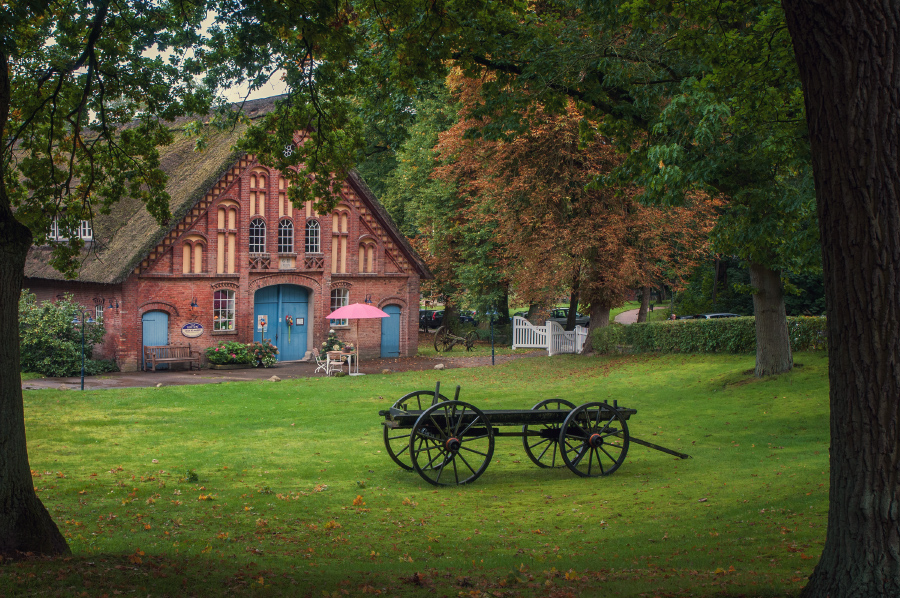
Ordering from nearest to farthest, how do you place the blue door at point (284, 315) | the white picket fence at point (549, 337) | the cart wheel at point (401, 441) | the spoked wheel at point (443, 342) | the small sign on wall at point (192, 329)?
the cart wheel at point (401, 441)
the small sign on wall at point (192, 329)
the blue door at point (284, 315)
the white picket fence at point (549, 337)
the spoked wheel at point (443, 342)

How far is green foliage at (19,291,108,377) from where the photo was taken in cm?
2542

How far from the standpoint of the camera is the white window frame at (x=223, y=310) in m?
30.0

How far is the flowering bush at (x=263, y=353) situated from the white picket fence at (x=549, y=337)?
1268 cm

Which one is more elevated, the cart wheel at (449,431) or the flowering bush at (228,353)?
the flowering bush at (228,353)

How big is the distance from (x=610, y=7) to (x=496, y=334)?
3054 centimetres

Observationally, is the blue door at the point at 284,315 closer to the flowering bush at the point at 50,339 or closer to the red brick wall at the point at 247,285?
the red brick wall at the point at 247,285

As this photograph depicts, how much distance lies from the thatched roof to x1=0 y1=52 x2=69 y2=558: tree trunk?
20.6m

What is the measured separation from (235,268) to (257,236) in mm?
1620

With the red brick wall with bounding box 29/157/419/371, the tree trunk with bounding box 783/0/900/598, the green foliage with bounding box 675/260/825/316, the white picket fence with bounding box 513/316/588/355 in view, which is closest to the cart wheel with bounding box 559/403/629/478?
the tree trunk with bounding box 783/0/900/598

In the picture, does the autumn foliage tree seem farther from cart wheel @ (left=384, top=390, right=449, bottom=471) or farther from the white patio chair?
cart wheel @ (left=384, top=390, right=449, bottom=471)

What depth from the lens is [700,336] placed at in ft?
89.6

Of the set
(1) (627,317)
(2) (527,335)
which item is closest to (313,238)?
(2) (527,335)

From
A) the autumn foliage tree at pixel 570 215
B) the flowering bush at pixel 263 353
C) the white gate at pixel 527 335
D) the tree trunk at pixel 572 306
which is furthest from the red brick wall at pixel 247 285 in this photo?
the tree trunk at pixel 572 306

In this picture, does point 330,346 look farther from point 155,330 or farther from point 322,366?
point 155,330
